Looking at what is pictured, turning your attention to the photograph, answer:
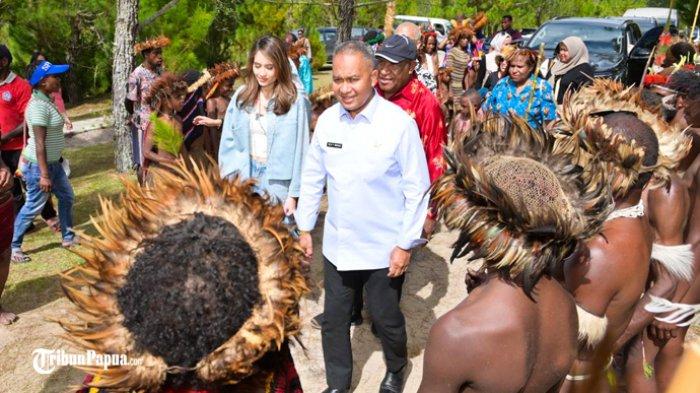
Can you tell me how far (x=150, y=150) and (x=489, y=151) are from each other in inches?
116

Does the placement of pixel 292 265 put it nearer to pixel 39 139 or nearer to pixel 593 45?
pixel 39 139

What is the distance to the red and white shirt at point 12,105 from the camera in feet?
19.0

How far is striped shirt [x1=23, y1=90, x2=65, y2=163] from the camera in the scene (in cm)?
509

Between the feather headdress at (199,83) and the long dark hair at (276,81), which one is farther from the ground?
the long dark hair at (276,81)

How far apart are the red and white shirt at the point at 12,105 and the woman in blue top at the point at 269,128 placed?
9.65ft

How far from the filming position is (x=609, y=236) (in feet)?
8.87

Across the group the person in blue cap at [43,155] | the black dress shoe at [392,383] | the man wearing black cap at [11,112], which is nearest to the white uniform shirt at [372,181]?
the black dress shoe at [392,383]

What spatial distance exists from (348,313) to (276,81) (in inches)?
63.2

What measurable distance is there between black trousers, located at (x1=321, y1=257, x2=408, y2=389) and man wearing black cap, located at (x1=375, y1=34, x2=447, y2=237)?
3.35ft

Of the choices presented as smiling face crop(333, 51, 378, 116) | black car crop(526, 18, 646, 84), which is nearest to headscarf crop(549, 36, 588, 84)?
black car crop(526, 18, 646, 84)

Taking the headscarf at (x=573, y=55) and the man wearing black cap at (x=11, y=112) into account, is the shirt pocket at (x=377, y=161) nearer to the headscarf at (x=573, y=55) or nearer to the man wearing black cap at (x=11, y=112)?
the man wearing black cap at (x=11, y=112)

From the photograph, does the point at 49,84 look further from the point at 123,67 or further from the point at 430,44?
the point at 430,44

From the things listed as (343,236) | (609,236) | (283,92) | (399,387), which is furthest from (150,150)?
(609,236)

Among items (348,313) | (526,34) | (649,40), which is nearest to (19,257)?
(348,313)
